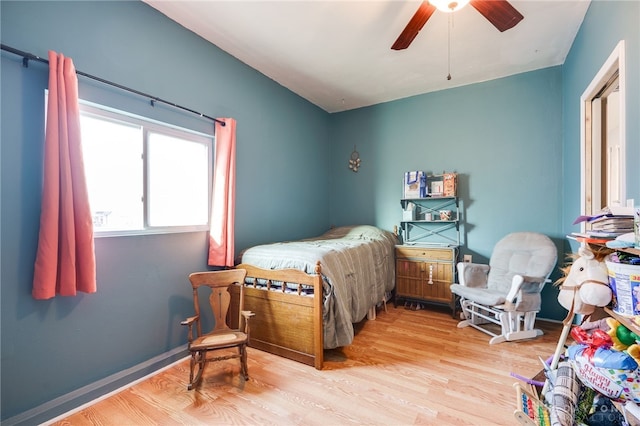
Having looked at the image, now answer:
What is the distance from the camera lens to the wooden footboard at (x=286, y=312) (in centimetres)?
214

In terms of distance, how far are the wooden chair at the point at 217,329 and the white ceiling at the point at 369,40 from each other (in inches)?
84.0

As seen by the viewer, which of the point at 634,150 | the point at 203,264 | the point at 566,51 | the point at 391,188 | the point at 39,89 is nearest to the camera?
the point at 634,150

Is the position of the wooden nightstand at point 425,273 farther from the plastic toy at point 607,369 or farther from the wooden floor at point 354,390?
the plastic toy at point 607,369

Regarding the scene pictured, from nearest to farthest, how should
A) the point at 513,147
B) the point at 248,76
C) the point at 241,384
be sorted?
the point at 241,384
the point at 248,76
the point at 513,147

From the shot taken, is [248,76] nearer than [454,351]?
No

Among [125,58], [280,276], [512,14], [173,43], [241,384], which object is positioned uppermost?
[173,43]

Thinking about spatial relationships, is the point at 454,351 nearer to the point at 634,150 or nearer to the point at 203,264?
the point at 634,150

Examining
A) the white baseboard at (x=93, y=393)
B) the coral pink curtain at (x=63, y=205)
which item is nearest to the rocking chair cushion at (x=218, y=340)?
the white baseboard at (x=93, y=393)

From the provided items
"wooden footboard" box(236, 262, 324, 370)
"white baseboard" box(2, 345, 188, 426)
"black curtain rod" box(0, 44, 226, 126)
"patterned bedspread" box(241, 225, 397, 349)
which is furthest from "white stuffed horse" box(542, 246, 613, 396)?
"black curtain rod" box(0, 44, 226, 126)

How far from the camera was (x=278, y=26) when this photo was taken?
7.84 feet

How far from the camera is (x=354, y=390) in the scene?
1.87m

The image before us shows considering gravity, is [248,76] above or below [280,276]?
above

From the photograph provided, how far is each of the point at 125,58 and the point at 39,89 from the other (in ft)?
1.96

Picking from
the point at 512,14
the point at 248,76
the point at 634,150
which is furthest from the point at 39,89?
the point at 634,150
